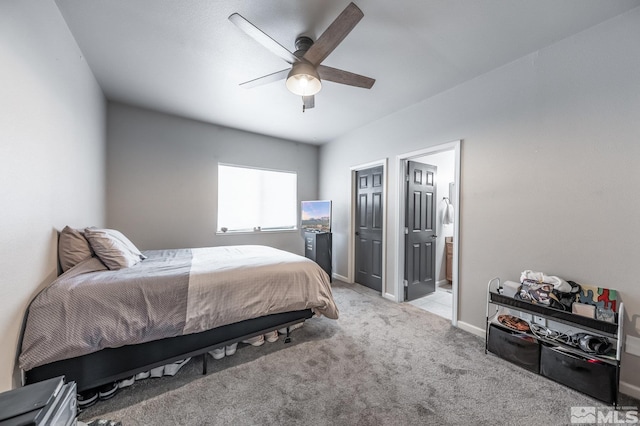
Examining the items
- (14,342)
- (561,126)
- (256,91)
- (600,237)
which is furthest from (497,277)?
(14,342)

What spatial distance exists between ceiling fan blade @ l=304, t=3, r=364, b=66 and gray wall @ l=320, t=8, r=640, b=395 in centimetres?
180

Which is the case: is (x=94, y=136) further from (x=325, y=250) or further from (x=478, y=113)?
(x=478, y=113)

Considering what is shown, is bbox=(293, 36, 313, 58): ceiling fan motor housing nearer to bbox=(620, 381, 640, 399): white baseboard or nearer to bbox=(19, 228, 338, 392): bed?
bbox=(19, 228, 338, 392): bed

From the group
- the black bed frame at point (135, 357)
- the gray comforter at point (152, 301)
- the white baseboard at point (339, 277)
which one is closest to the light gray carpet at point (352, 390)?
the black bed frame at point (135, 357)

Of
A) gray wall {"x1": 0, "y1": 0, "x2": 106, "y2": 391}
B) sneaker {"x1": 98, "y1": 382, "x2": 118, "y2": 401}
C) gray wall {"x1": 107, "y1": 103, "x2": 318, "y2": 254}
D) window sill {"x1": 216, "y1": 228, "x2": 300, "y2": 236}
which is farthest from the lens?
window sill {"x1": 216, "y1": 228, "x2": 300, "y2": 236}

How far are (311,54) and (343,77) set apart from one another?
13.8 inches

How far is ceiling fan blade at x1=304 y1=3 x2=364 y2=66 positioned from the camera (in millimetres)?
1370

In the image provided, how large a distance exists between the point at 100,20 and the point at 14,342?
2238 mm

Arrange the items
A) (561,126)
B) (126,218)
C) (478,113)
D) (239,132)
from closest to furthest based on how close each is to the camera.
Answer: (561,126), (478,113), (126,218), (239,132)

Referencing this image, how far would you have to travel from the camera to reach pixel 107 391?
5.17 ft

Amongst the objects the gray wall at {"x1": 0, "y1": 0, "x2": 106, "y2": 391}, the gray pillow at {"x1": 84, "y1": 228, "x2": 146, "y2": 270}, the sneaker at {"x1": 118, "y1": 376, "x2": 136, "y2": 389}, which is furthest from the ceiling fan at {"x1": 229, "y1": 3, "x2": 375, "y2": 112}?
the sneaker at {"x1": 118, "y1": 376, "x2": 136, "y2": 389}

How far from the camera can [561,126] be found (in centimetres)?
196

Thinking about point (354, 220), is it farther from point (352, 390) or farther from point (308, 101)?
point (352, 390)

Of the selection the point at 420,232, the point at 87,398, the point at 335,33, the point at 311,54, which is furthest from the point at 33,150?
the point at 420,232
